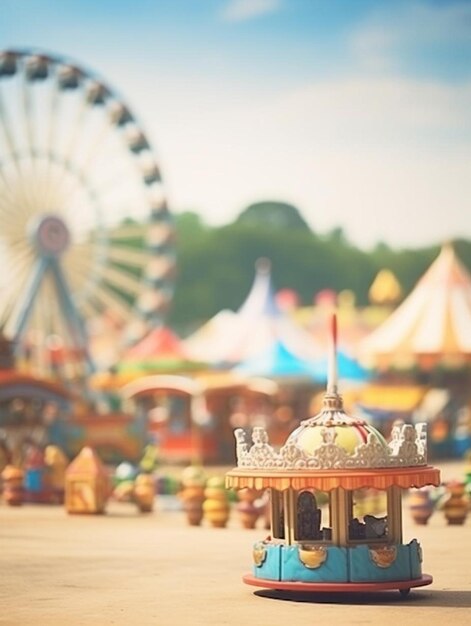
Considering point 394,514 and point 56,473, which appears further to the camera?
point 56,473

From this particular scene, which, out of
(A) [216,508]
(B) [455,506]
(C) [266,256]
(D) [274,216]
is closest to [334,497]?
(A) [216,508]

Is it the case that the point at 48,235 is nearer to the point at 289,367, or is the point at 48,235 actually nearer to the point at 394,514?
the point at 289,367

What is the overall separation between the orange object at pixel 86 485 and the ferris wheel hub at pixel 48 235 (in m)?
16.5

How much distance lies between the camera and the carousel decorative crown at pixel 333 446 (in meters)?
12.6

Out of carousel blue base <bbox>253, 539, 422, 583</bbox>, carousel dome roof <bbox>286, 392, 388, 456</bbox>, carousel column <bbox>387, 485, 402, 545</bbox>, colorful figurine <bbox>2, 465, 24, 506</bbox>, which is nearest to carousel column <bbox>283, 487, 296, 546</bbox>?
carousel blue base <bbox>253, 539, 422, 583</bbox>

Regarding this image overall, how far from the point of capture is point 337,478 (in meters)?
12.4

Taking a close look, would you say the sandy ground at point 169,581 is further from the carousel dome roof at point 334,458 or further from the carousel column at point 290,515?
the carousel dome roof at point 334,458

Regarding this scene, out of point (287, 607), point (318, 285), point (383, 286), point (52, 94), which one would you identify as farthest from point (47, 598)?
point (318, 285)

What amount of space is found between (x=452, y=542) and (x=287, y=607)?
6.39m

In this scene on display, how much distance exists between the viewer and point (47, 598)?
12.8 metres

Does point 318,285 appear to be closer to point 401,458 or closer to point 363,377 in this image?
point 363,377

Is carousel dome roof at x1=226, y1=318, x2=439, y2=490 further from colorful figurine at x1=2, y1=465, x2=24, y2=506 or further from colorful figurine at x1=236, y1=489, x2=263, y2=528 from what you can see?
colorful figurine at x1=2, y1=465, x2=24, y2=506

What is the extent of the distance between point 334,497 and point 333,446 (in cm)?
40

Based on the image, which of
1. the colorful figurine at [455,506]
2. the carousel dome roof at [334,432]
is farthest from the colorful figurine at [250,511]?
the carousel dome roof at [334,432]
